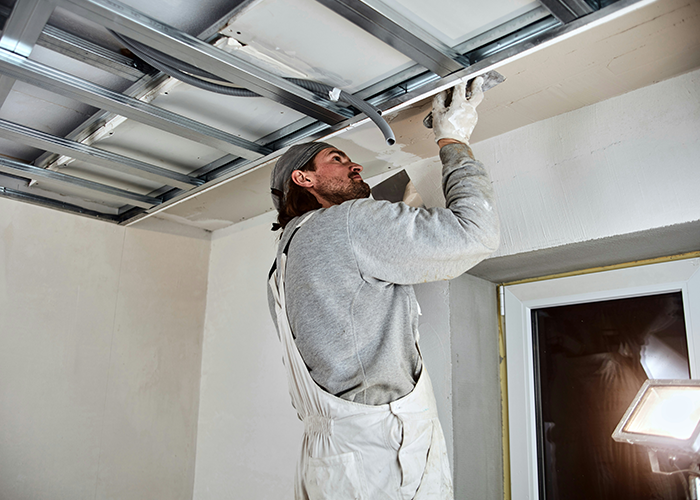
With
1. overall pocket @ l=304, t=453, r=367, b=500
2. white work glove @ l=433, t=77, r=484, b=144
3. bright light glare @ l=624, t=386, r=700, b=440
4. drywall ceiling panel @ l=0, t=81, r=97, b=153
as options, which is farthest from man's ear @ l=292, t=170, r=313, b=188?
bright light glare @ l=624, t=386, r=700, b=440

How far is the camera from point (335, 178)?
5.30 feet

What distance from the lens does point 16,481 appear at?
203 centimetres

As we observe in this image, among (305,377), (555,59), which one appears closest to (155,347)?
(305,377)

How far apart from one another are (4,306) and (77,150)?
84cm

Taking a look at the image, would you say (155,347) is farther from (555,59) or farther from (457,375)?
(555,59)

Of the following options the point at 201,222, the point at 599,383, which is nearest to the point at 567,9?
the point at 599,383

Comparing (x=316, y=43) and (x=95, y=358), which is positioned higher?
(x=316, y=43)

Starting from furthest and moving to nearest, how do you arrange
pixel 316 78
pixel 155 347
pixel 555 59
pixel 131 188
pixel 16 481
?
pixel 155 347 → pixel 131 188 → pixel 16 481 → pixel 316 78 → pixel 555 59

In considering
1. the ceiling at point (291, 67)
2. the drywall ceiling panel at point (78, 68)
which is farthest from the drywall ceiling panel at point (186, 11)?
the drywall ceiling panel at point (78, 68)

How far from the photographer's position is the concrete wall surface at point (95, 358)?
2115 mm

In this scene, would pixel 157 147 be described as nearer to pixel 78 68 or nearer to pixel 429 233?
pixel 78 68

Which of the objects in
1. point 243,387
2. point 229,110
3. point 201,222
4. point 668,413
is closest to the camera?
point 668,413

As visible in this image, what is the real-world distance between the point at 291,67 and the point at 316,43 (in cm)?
12

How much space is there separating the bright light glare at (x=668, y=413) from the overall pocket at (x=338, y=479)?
602mm
